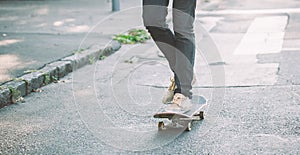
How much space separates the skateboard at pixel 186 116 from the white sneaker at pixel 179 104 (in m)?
0.03

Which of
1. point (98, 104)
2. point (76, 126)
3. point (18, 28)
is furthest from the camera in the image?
point (18, 28)

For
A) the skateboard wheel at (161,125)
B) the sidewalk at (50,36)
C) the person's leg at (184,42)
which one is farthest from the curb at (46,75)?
the person's leg at (184,42)

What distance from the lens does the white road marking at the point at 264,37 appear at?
24.8 feet

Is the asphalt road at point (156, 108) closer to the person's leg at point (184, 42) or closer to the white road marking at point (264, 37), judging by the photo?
the white road marking at point (264, 37)

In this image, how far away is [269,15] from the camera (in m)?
10.7

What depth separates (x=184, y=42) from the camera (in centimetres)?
410

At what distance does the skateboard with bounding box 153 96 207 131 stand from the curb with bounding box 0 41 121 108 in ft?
5.70

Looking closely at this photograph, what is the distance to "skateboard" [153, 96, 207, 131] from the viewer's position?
396 cm

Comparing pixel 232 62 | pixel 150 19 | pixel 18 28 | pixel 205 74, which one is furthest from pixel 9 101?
pixel 18 28

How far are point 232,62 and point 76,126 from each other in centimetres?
303

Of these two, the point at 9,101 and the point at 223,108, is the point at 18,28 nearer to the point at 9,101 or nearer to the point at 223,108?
the point at 9,101

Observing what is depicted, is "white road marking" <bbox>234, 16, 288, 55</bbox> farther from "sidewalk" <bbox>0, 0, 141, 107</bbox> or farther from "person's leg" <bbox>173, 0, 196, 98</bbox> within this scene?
"person's leg" <bbox>173, 0, 196, 98</bbox>

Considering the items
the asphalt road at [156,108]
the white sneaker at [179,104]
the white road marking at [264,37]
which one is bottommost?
the white road marking at [264,37]

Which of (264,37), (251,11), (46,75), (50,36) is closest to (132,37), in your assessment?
(50,36)
